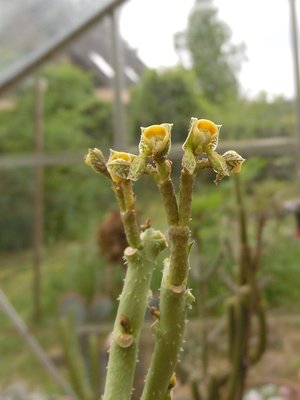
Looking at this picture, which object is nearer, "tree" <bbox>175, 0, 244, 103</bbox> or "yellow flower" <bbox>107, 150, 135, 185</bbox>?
"yellow flower" <bbox>107, 150, 135, 185</bbox>

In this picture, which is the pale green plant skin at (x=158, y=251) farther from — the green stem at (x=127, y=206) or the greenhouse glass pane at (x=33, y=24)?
the greenhouse glass pane at (x=33, y=24)

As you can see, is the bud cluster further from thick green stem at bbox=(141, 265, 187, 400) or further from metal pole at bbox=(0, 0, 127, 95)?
metal pole at bbox=(0, 0, 127, 95)

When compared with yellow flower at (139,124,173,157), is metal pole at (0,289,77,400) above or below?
below

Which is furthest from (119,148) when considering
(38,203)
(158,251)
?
(158,251)

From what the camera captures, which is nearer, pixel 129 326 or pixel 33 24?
pixel 129 326

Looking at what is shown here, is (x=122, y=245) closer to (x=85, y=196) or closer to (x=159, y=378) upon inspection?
(x=85, y=196)

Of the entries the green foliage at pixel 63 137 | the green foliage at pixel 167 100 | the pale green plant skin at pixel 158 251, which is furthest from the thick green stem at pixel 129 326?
the green foliage at pixel 63 137

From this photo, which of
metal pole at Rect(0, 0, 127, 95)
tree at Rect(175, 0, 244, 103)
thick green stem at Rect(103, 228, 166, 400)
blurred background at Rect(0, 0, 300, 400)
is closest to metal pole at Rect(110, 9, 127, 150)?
blurred background at Rect(0, 0, 300, 400)

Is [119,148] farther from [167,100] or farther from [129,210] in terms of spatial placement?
[129,210]
